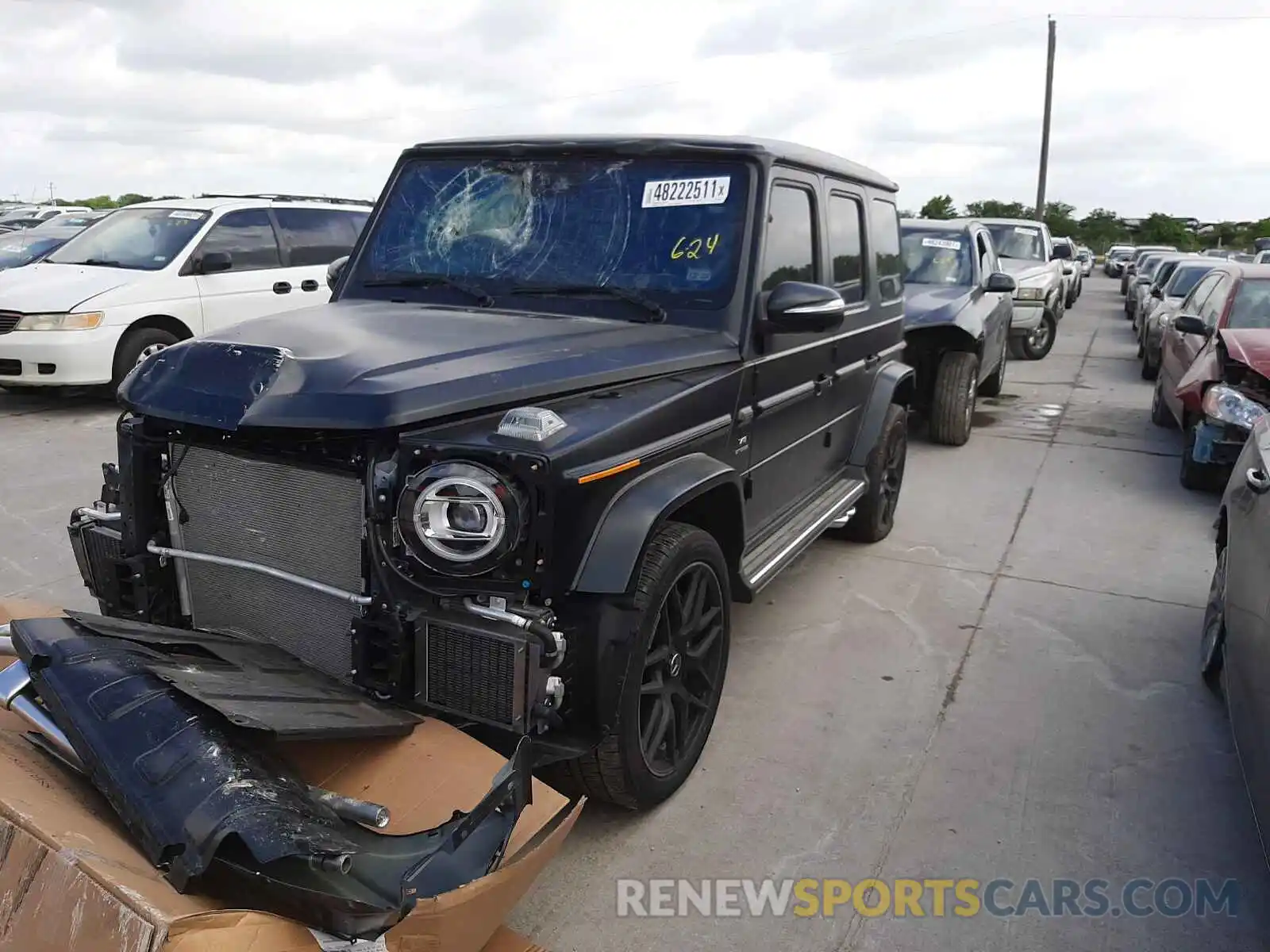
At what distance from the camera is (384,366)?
8.74 feet

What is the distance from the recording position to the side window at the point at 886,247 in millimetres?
5395

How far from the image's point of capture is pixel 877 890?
9.54ft

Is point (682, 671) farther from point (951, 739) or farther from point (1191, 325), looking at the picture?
point (1191, 325)

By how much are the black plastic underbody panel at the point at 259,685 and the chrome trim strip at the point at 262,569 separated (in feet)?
Result: 0.66

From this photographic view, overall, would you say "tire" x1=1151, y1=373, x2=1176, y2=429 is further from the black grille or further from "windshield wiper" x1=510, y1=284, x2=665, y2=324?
the black grille

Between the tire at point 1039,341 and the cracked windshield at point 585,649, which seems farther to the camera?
the tire at point 1039,341

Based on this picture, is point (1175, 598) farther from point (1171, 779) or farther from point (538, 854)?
point (538, 854)

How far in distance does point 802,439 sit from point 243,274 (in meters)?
6.71

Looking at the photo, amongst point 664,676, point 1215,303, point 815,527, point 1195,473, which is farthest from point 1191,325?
point 664,676

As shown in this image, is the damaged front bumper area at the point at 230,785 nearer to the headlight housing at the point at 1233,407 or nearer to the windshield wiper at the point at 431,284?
the windshield wiper at the point at 431,284

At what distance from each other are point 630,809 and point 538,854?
94 centimetres

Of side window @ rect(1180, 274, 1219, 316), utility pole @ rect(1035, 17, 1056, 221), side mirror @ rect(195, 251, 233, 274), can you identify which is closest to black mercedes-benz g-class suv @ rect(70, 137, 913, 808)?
side mirror @ rect(195, 251, 233, 274)

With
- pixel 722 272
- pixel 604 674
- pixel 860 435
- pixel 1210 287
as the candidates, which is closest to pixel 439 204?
pixel 722 272

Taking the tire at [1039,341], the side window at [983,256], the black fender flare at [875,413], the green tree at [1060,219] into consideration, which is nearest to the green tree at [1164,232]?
the green tree at [1060,219]
